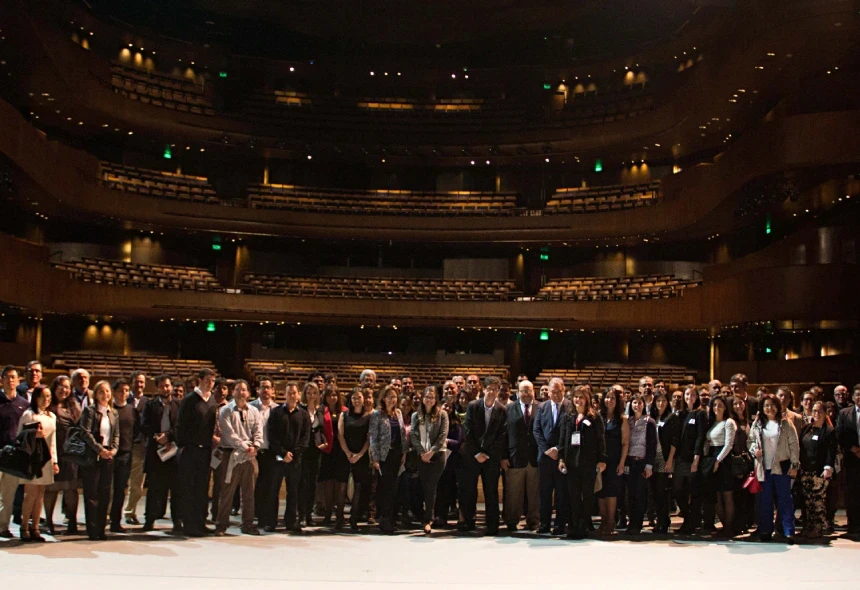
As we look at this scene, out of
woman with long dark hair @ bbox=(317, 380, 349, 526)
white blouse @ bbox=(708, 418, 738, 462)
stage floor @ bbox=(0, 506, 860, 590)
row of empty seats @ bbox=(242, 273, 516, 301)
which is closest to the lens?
stage floor @ bbox=(0, 506, 860, 590)

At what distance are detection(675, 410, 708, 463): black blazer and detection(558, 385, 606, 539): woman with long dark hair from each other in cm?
107

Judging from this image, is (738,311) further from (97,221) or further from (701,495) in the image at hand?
(97,221)

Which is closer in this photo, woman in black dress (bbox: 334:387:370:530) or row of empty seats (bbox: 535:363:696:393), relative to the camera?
woman in black dress (bbox: 334:387:370:530)

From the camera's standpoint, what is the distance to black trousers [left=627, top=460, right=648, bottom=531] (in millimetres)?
9664

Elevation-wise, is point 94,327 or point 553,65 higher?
point 553,65

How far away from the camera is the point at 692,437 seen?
388 inches

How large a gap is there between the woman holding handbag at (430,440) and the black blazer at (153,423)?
2.53m

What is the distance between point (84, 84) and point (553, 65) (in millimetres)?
16344

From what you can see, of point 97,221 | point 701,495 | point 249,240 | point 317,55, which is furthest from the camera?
point 317,55

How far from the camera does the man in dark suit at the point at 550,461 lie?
31.2ft

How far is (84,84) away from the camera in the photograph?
26.3 metres

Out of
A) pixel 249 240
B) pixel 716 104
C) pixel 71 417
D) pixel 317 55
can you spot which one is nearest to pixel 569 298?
pixel 716 104

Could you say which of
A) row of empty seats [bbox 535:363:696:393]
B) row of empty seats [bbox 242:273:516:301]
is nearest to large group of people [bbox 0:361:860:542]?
row of empty seats [bbox 535:363:696:393]

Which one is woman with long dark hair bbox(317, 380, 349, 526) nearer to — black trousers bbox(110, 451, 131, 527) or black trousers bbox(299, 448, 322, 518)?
black trousers bbox(299, 448, 322, 518)
